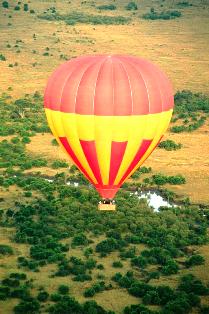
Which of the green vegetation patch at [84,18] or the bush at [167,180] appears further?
the green vegetation patch at [84,18]

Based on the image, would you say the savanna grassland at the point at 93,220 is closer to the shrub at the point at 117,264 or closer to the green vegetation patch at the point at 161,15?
the shrub at the point at 117,264

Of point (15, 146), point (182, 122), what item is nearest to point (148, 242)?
point (15, 146)

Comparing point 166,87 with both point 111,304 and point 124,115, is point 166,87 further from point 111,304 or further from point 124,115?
point 111,304

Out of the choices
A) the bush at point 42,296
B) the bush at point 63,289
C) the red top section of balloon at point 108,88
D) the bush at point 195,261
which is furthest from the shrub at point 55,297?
the red top section of balloon at point 108,88

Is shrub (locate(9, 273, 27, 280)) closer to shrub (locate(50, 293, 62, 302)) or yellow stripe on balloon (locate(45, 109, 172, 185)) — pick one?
shrub (locate(50, 293, 62, 302))

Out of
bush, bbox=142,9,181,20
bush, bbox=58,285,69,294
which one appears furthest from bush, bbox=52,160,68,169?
bush, bbox=142,9,181,20
